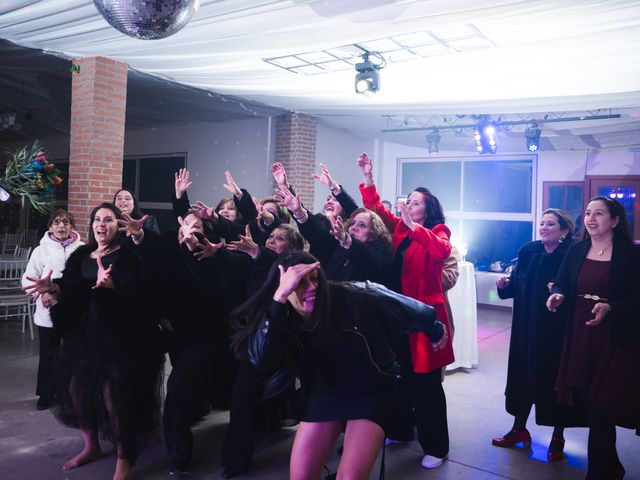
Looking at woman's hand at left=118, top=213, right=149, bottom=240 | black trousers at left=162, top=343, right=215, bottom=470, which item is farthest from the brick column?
black trousers at left=162, top=343, right=215, bottom=470

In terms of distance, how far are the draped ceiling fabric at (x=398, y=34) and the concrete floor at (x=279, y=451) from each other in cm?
272

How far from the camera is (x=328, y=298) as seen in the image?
2283mm

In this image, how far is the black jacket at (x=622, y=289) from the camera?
2818 millimetres

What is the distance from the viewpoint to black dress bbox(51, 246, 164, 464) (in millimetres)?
2941

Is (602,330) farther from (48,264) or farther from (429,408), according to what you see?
(48,264)

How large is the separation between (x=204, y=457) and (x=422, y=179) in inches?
325

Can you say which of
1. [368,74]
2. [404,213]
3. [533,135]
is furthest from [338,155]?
[404,213]

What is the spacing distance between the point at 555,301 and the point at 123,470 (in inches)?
95.3

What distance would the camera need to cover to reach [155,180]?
11070 mm

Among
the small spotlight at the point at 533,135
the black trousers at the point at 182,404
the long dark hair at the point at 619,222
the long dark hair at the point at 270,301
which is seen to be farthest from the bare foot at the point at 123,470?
the small spotlight at the point at 533,135

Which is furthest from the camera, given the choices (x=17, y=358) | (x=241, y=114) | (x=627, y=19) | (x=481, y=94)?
(x=241, y=114)

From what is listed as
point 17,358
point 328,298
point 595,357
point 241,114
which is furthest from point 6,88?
point 595,357

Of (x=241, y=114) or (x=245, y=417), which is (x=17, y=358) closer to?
(x=245, y=417)

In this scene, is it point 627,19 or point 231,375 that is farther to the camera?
point 627,19
